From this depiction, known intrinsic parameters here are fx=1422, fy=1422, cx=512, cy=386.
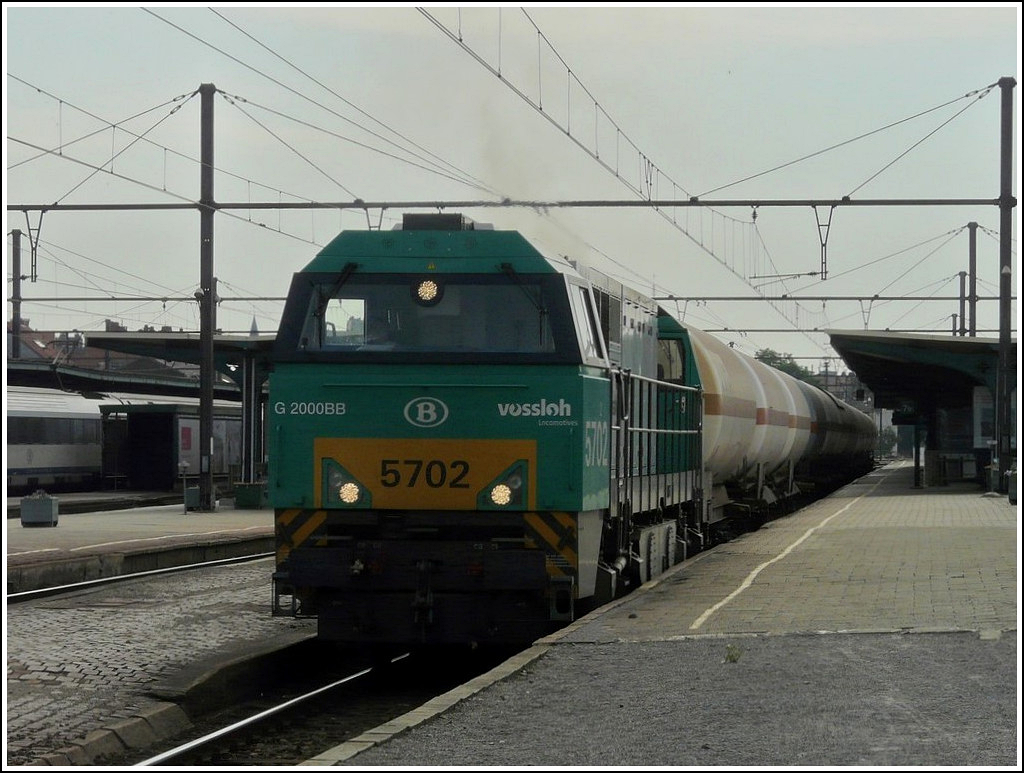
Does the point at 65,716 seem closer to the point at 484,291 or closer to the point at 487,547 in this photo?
the point at 487,547

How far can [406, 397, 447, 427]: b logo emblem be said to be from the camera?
11516mm

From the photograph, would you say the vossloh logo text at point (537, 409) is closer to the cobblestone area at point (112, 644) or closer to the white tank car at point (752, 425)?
the cobblestone area at point (112, 644)

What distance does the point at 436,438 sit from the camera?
1152 centimetres

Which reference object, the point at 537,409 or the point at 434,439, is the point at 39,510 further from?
the point at 537,409

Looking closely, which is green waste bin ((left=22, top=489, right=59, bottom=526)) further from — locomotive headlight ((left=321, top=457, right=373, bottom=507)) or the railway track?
locomotive headlight ((left=321, top=457, right=373, bottom=507))

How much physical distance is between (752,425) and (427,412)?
538 inches

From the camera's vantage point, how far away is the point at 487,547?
449 inches

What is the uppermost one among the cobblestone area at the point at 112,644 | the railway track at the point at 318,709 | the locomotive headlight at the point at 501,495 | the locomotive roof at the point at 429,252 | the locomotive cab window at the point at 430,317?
the locomotive roof at the point at 429,252

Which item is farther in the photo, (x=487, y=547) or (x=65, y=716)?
(x=487, y=547)

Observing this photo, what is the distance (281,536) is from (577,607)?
323 centimetres

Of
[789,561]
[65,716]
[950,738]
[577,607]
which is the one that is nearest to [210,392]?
[789,561]

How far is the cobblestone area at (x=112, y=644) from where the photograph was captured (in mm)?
9320

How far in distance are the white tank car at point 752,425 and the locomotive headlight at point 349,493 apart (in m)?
8.61

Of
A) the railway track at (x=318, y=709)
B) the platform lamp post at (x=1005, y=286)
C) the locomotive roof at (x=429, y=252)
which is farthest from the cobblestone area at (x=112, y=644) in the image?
the platform lamp post at (x=1005, y=286)
